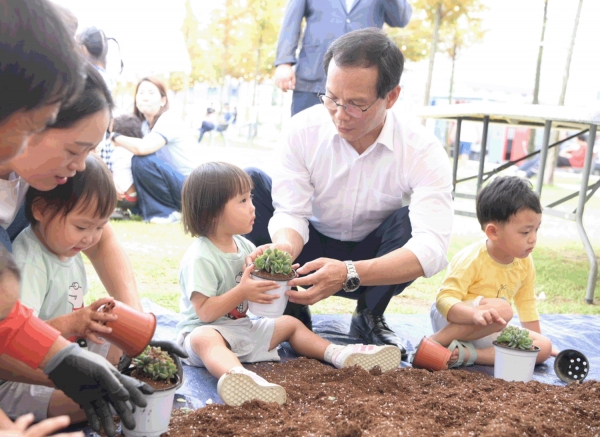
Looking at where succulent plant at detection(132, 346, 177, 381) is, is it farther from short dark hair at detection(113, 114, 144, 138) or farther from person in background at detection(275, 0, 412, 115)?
short dark hair at detection(113, 114, 144, 138)

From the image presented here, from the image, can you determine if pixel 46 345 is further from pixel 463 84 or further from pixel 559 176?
pixel 463 84

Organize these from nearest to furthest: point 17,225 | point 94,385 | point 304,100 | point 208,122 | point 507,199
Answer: point 94,385
point 17,225
point 507,199
point 304,100
point 208,122

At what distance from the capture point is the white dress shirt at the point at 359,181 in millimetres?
2738

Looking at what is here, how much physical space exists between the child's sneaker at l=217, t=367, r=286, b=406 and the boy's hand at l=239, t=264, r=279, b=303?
323mm

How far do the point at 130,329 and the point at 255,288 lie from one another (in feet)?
1.99

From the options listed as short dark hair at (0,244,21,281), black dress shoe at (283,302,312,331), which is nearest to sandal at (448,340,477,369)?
black dress shoe at (283,302,312,331)

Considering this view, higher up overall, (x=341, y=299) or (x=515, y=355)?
(x=515, y=355)

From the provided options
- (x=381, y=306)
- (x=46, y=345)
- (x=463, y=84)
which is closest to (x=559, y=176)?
(x=463, y=84)

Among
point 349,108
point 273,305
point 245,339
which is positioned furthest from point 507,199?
point 245,339

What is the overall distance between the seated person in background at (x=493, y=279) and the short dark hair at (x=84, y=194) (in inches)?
57.7

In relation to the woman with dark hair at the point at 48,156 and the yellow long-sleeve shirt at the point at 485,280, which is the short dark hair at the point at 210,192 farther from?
the yellow long-sleeve shirt at the point at 485,280

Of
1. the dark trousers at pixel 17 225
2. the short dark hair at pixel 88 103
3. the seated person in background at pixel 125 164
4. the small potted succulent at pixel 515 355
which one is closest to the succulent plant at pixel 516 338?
the small potted succulent at pixel 515 355

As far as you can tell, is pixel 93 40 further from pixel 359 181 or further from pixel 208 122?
pixel 208 122

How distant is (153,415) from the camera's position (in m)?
1.73
